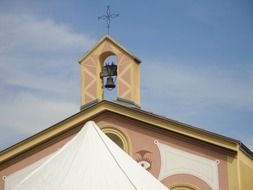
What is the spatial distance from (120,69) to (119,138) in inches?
89.0

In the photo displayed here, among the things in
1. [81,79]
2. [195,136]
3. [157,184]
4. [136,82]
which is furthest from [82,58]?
[157,184]

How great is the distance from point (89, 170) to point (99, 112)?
753 centimetres

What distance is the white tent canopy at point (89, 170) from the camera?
1150cm

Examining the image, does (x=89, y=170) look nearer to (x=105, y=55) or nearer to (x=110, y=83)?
(x=110, y=83)

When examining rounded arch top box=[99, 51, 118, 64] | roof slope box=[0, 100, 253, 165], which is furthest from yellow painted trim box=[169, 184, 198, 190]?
rounded arch top box=[99, 51, 118, 64]

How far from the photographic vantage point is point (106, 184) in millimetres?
11461

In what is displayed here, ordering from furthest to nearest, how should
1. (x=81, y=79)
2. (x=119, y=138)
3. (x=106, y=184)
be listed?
1. (x=81, y=79)
2. (x=119, y=138)
3. (x=106, y=184)

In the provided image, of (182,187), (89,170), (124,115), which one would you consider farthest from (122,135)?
(89,170)

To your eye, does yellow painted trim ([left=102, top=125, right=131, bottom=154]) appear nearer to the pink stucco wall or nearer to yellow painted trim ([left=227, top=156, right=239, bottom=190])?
the pink stucco wall

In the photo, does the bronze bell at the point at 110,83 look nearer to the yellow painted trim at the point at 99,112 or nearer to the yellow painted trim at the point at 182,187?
the yellow painted trim at the point at 99,112

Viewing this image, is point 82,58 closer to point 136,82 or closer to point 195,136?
point 136,82

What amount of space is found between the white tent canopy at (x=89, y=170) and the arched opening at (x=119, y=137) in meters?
5.34

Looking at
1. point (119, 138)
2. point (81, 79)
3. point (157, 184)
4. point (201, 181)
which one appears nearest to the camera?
point (157, 184)

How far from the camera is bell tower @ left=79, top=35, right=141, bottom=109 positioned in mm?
19766
